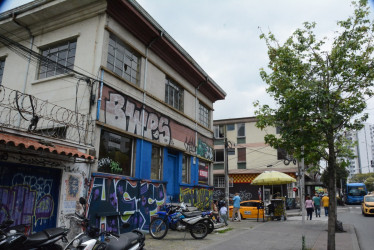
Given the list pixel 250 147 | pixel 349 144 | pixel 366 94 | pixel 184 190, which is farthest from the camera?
pixel 250 147

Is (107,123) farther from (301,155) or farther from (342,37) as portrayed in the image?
(342,37)

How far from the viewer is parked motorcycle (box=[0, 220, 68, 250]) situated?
16.4ft

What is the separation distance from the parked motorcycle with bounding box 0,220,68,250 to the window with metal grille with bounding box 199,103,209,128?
1248cm

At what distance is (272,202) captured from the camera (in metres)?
19.0

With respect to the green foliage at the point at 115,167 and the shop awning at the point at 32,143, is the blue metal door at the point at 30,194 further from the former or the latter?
the green foliage at the point at 115,167

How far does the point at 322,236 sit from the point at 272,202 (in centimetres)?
751

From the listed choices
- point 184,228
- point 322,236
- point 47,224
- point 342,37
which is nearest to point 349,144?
point 342,37

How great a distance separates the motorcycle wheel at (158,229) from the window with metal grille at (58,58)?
6.12 m

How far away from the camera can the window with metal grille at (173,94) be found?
14.1 m

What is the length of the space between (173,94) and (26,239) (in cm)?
1026

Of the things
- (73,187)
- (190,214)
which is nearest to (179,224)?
(190,214)

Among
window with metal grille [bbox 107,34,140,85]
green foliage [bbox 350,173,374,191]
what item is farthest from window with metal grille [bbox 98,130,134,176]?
green foliage [bbox 350,173,374,191]

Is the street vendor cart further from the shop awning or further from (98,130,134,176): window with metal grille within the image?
the shop awning

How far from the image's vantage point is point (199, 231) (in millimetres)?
10500
